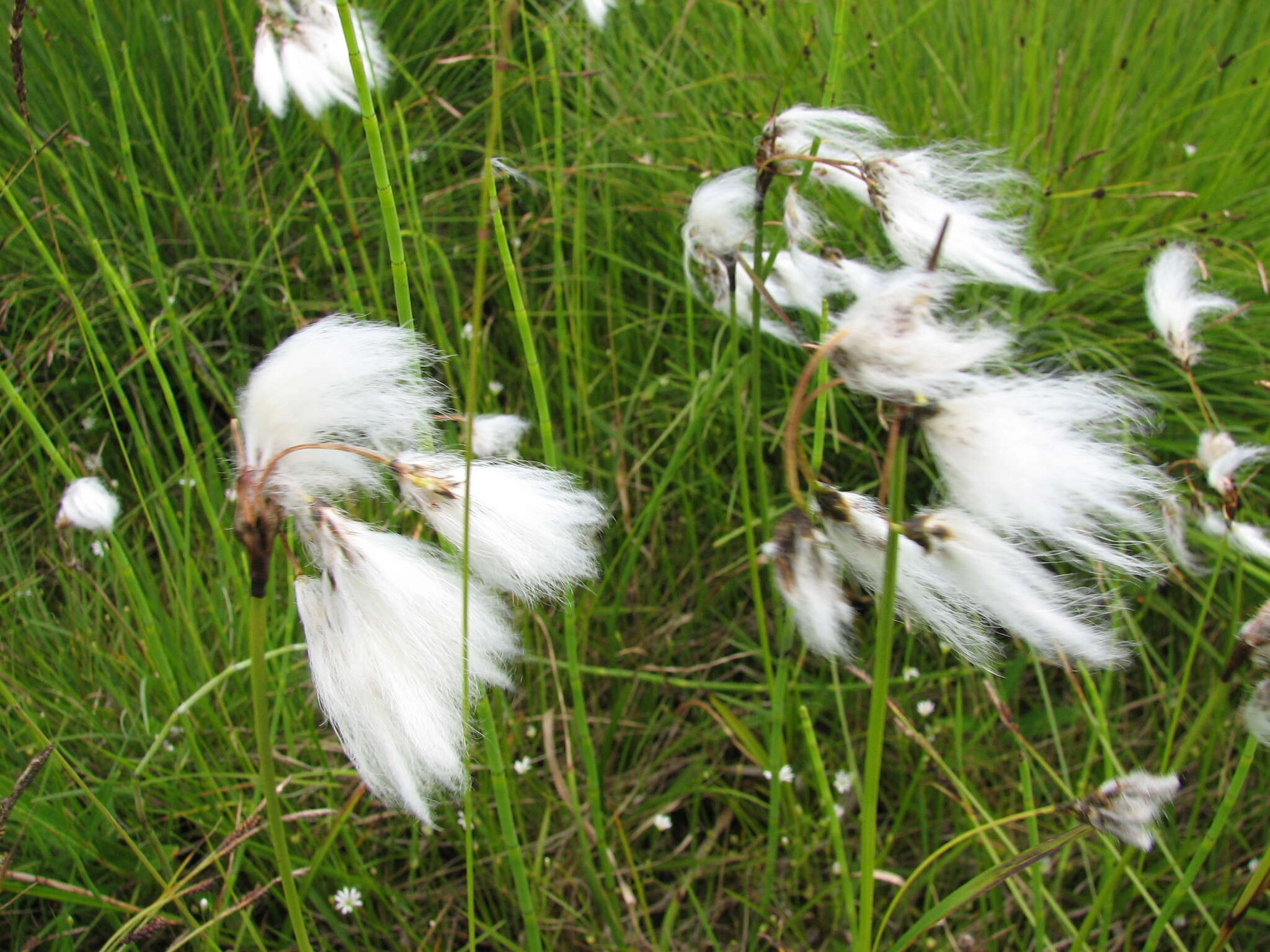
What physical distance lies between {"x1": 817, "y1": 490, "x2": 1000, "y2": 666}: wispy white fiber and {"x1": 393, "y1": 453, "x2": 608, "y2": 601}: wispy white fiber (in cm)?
19

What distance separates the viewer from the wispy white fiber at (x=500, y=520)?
2.18ft

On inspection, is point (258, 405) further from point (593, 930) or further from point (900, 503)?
point (593, 930)

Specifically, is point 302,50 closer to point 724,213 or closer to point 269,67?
point 269,67

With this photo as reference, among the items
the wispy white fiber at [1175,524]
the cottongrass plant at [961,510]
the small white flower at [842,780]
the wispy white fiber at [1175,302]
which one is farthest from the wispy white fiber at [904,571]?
the small white flower at [842,780]

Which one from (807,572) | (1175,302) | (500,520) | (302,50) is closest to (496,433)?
(302,50)

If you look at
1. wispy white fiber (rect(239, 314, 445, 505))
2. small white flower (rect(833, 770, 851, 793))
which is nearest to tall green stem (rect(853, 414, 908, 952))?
wispy white fiber (rect(239, 314, 445, 505))

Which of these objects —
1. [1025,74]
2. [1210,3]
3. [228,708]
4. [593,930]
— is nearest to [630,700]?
[593,930]

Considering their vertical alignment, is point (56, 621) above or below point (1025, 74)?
below

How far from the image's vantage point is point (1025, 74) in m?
2.06

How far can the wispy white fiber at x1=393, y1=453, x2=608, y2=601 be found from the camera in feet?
2.18

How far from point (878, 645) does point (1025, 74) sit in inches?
73.5

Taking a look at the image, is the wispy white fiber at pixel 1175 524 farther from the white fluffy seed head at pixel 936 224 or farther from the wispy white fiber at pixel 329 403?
the wispy white fiber at pixel 329 403

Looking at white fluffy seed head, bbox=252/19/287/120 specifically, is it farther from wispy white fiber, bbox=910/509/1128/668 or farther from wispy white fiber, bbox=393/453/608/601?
wispy white fiber, bbox=910/509/1128/668

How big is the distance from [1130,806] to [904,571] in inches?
12.9
